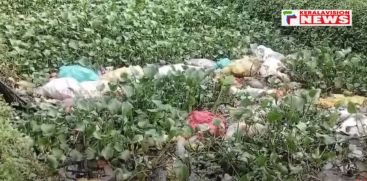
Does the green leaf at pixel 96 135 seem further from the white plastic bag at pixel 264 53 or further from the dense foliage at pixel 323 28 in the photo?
the dense foliage at pixel 323 28

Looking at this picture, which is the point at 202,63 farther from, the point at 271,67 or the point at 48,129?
the point at 48,129

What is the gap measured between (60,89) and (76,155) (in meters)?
1.43

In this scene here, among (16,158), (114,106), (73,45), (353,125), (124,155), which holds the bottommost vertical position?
(353,125)

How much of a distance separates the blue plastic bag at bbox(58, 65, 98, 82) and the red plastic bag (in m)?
1.41

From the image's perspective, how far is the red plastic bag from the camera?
384 cm

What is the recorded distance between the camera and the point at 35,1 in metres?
6.80

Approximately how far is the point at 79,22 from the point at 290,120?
312 centimetres

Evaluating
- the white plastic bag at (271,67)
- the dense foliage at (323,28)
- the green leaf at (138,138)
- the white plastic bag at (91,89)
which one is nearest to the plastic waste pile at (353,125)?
the white plastic bag at (271,67)

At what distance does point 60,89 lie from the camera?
464 centimetres

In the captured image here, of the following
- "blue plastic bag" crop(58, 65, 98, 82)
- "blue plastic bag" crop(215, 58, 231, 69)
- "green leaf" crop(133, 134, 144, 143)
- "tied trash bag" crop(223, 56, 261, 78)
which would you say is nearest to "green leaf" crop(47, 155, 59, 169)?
"green leaf" crop(133, 134, 144, 143)

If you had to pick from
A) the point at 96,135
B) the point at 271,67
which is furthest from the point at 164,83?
the point at 271,67

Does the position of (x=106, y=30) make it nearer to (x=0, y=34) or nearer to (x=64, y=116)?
(x=0, y=34)

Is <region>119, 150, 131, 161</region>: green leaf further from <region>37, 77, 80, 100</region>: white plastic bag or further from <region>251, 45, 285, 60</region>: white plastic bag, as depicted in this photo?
<region>251, 45, 285, 60</region>: white plastic bag

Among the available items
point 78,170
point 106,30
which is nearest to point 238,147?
point 78,170
